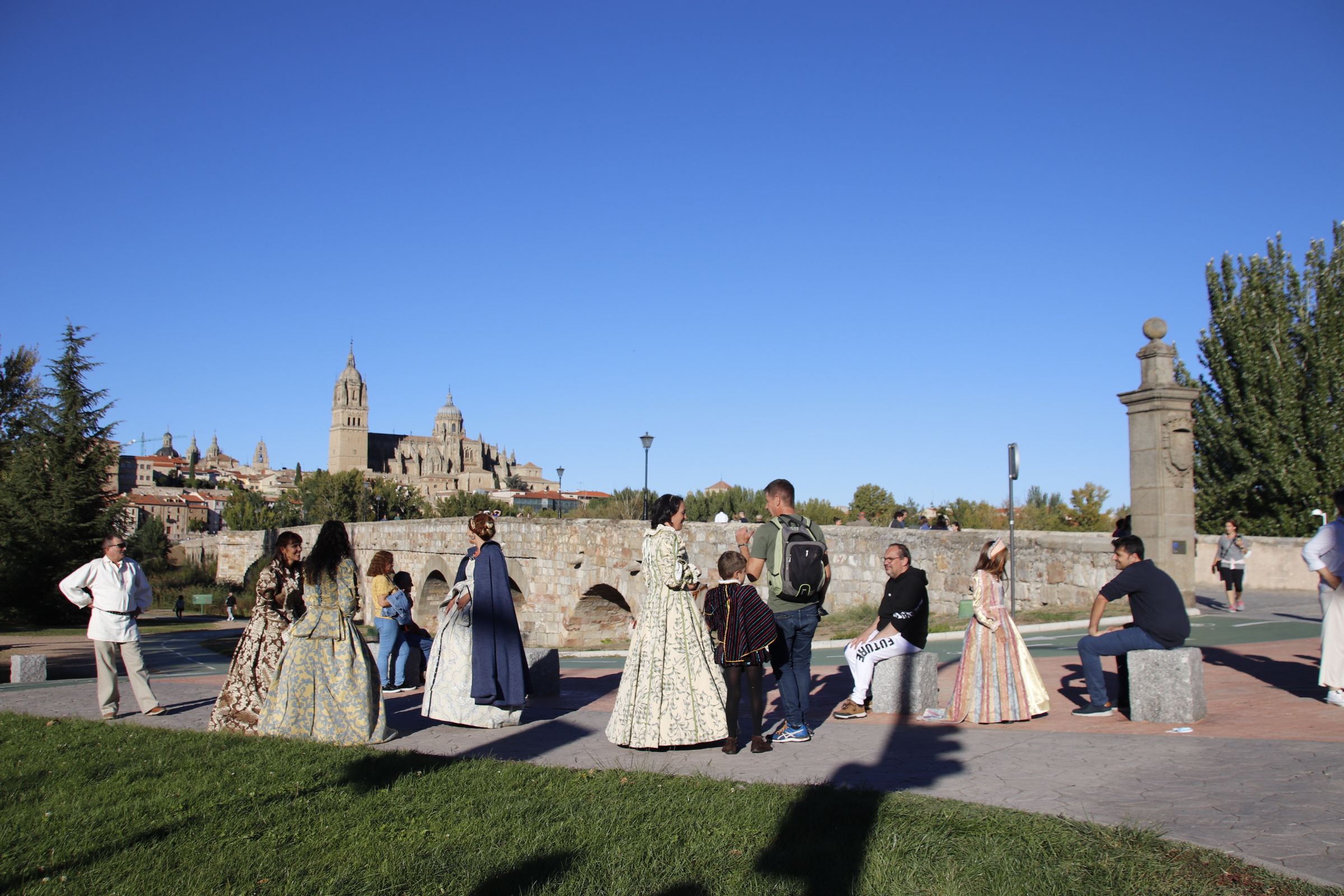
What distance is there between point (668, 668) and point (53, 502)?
30.0 metres

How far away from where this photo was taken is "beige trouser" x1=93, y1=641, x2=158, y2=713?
25.0 feet

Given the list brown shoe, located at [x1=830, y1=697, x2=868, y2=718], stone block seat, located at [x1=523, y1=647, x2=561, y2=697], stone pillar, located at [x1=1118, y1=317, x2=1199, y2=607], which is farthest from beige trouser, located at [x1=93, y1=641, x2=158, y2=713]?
stone pillar, located at [x1=1118, y1=317, x2=1199, y2=607]

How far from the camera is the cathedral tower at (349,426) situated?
153125 mm

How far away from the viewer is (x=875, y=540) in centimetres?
1571

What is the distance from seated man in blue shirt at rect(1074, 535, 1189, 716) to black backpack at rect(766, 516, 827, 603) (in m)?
1.86

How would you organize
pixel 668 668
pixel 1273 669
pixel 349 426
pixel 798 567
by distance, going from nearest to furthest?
pixel 668 668 → pixel 798 567 → pixel 1273 669 → pixel 349 426

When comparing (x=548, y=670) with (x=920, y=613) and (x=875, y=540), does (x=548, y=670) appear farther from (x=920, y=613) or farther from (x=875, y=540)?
(x=875, y=540)

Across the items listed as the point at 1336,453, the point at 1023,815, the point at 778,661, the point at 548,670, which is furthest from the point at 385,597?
the point at 1336,453

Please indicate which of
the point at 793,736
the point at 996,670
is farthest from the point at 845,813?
the point at 996,670

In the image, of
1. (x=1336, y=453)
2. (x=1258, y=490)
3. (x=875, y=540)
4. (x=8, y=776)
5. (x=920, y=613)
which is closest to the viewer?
(x=8, y=776)

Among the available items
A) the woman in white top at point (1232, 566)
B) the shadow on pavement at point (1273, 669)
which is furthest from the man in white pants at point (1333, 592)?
the woman in white top at point (1232, 566)

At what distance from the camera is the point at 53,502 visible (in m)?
29.5

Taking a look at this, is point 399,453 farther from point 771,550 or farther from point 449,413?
point 771,550

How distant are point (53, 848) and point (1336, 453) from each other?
27135mm
